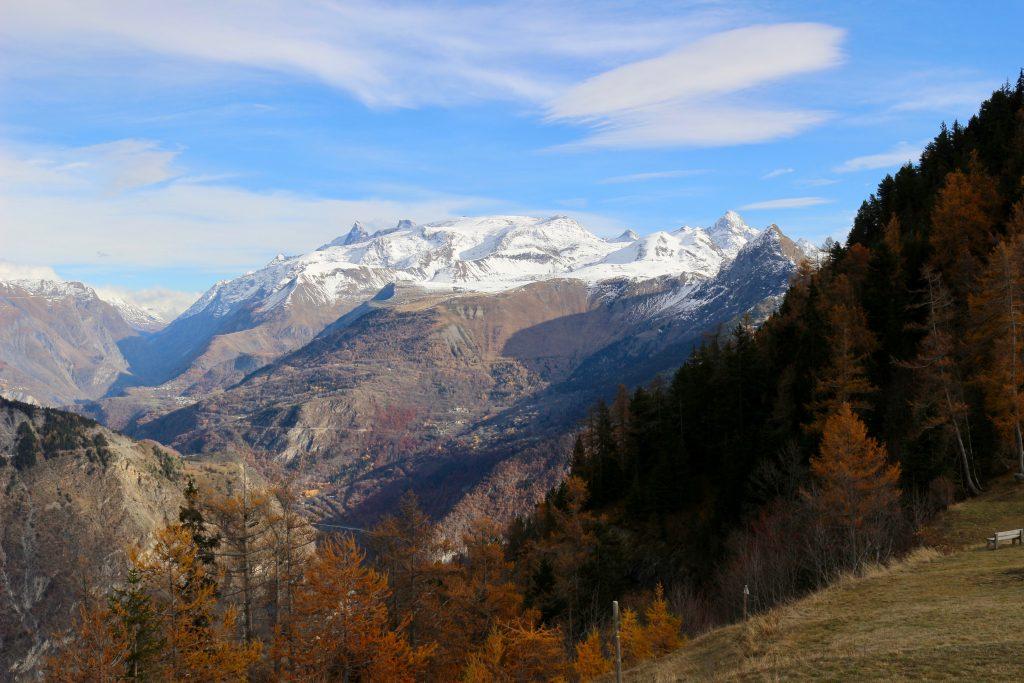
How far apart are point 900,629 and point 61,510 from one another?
114315mm

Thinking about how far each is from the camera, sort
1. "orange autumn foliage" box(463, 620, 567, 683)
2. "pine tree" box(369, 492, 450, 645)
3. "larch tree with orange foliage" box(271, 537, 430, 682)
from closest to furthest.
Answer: "larch tree with orange foliage" box(271, 537, 430, 682), "orange autumn foliage" box(463, 620, 567, 683), "pine tree" box(369, 492, 450, 645)

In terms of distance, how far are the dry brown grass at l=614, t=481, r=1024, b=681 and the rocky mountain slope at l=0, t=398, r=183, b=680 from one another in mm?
39774

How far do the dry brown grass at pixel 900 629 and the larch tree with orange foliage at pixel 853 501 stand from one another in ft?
15.0

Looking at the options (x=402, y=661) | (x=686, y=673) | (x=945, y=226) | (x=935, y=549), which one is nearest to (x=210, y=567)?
(x=402, y=661)

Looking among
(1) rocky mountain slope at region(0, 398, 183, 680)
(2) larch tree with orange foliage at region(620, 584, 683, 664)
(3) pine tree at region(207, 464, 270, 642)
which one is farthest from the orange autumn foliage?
(1) rocky mountain slope at region(0, 398, 183, 680)

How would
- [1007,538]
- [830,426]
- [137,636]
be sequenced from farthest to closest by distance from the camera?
[830,426], [1007,538], [137,636]

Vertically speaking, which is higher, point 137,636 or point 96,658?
point 137,636

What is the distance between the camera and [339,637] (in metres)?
37.3

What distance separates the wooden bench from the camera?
30984mm

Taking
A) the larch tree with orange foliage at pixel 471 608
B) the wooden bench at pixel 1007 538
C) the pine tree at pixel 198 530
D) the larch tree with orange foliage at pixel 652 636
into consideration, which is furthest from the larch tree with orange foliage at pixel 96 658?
the wooden bench at pixel 1007 538

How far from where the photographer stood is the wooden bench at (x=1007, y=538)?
30984mm

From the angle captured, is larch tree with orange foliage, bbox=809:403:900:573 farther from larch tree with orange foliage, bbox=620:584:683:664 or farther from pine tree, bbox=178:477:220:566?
pine tree, bbox=178:477:220:566

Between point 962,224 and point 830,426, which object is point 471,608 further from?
point 962,224

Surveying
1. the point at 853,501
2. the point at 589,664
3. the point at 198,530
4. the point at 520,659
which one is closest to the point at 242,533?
the point at 198,530
